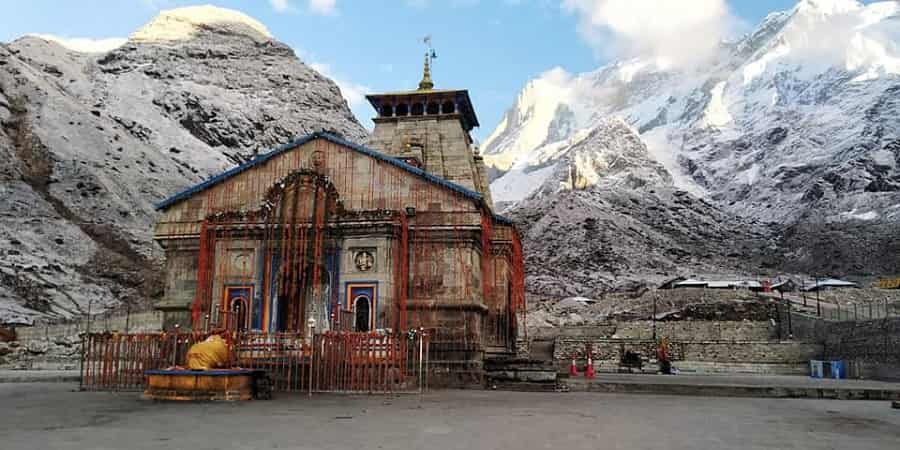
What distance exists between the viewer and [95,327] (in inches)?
1783

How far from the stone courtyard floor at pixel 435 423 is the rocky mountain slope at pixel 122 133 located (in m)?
41.0

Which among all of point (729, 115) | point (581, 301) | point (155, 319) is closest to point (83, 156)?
point (155, 319)

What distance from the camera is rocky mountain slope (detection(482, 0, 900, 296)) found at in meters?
97.0

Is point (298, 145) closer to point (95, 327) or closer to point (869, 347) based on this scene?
point (869, 347)

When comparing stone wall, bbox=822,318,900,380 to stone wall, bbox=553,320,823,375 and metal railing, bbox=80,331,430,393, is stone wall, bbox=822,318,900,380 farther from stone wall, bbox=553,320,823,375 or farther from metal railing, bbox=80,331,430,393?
metal railing, bbox=80,331,430,393

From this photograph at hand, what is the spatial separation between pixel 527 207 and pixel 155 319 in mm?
76838

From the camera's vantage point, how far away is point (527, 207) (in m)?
116

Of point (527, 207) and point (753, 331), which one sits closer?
point (753, 331)

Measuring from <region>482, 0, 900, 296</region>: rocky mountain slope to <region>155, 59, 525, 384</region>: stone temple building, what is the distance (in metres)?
63.2

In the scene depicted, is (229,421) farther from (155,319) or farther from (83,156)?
(83,156)

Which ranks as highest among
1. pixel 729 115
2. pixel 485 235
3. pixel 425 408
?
pixel 729 115

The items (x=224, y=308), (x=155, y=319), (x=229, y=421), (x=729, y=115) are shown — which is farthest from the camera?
(x=729, y=115)

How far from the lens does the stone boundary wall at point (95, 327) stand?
1651 inches

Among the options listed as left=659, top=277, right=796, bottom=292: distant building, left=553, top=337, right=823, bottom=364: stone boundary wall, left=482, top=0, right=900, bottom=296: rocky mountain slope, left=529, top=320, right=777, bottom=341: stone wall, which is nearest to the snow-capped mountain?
left=482, top=0, right=900, bottom=296: rocky mountain slope
